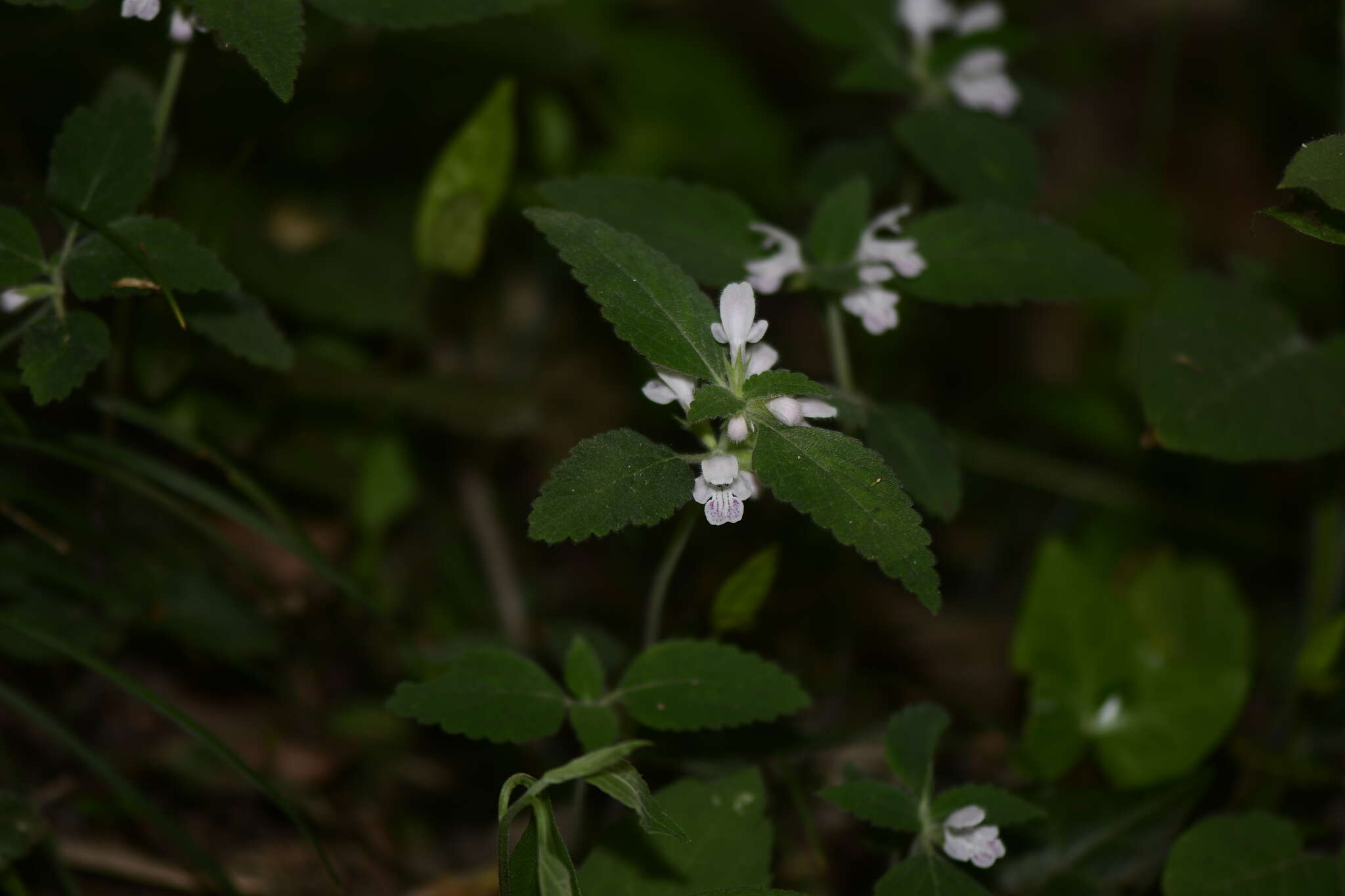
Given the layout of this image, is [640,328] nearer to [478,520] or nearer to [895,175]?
[895,175]

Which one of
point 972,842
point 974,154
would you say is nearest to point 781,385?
point 972,842

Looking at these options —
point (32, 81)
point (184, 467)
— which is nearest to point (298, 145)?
point (32, 81)

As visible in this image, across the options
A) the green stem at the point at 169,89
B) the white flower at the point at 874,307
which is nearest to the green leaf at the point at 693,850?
the white flower at the point at 874,307

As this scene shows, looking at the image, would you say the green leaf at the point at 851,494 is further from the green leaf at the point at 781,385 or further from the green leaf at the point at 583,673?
the green leaf at the point at 583,673

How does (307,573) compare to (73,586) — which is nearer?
(73,586)

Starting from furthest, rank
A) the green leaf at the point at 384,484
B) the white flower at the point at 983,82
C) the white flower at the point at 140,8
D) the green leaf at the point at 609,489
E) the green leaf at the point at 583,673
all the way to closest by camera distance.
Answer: the green leaf at the point at 384,484 < the white flower at the point at 983,82 < the green leaf at the point at 583,673 < the white flower at the point at 140,8 < the green leaf at the point at 609,489

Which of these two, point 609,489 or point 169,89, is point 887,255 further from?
point 169,89

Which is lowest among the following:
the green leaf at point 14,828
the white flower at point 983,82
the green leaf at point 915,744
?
the green leaf at point 915,744
